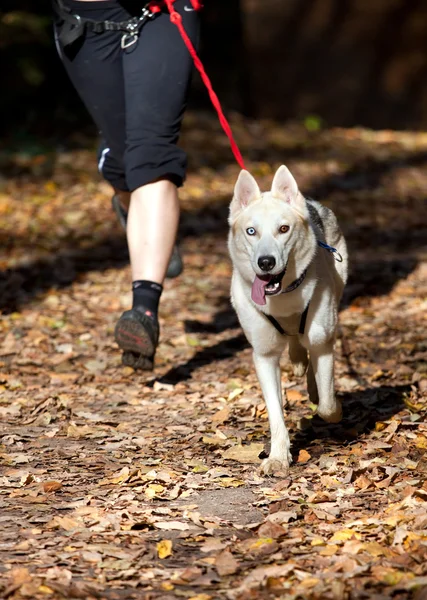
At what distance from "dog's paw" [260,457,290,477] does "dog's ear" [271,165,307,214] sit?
113cm

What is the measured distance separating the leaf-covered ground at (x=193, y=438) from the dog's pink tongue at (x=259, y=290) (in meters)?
0.79

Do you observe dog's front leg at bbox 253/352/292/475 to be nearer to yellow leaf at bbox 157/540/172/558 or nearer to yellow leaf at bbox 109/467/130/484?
yellow leaf at bbox 109/467/130/484

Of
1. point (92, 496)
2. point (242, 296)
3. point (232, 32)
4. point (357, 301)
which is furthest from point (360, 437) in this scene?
point (232, 32)

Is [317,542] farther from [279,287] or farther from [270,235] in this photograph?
[270,235]

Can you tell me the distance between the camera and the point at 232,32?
15.0m

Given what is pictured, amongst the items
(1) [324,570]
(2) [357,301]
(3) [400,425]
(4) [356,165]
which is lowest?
(4) [356,165]

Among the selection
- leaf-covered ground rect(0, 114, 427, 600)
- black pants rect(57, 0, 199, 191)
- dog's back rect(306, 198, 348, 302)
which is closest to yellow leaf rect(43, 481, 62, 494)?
leaf-covered ground rect(0, 114, 427, 600)

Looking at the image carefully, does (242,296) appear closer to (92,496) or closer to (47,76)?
(92,496)

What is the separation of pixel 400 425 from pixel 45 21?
871 centimetres

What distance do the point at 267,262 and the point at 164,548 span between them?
125cm

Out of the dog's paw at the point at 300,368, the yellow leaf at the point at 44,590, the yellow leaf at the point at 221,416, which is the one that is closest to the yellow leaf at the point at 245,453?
the yellow leaf at the point at 221,416

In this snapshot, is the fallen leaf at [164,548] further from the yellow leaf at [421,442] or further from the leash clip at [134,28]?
the leash clip at [134,28]

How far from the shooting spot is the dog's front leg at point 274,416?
4.24m

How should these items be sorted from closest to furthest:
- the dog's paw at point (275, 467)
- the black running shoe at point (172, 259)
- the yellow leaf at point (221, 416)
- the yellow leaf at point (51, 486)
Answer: the yellow leaf at point (51, 486) < the dog's paw at point (275, 467) < the yellow leaf at point (221, 416) < the black running shoe at point (172, 259)
